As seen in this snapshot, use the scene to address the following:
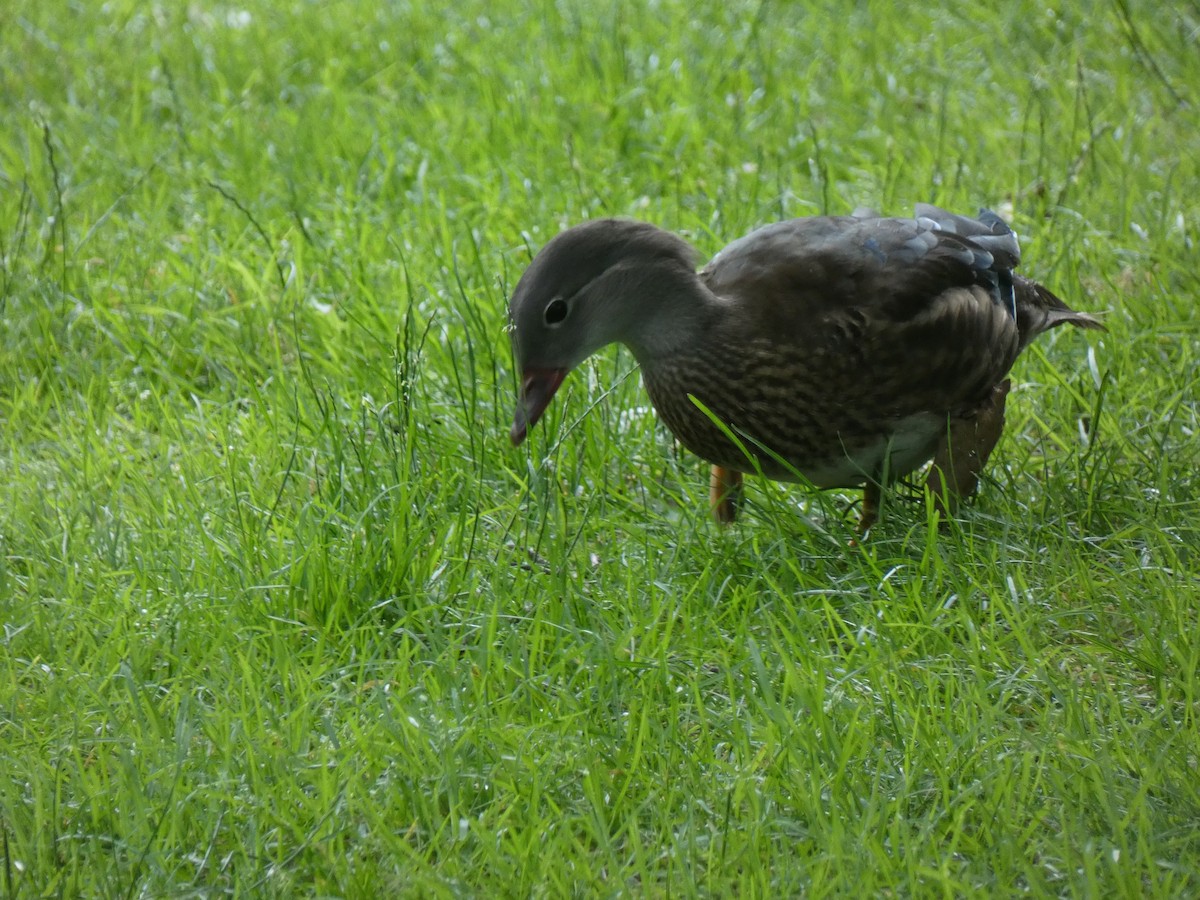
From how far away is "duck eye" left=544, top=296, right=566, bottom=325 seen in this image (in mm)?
3500

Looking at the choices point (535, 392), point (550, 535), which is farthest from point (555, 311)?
point (550, 535)

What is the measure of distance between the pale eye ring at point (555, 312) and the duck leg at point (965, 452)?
1016 mm

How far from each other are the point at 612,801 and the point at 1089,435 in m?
1.90

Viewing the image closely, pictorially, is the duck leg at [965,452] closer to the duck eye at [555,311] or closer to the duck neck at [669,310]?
the duck neck at [669,310]

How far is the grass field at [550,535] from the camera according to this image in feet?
8.69

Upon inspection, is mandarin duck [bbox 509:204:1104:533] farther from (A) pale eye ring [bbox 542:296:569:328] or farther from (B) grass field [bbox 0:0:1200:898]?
(B) grass field [bbox 0:0:1200:898]

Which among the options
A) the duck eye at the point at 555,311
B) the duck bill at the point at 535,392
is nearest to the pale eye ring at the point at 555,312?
the duck eye at the point at 555,311

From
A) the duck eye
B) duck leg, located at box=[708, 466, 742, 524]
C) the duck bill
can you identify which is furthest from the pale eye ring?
duck leg, located at box=[708, 466, 742, 524]

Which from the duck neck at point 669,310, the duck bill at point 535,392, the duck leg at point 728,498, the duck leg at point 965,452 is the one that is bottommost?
the duck leg at point 728,498

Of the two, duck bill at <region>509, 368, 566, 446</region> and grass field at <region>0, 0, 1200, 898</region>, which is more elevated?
duck bill at <region>509, 368, 566, 446</region>

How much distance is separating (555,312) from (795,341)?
593mm

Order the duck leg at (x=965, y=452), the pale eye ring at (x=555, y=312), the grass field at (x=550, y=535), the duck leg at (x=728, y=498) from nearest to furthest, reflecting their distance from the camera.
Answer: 1. the grass field at (x=550, y=535)
2. the pale eye ring at (x=555, y=312)
3. the duck leg at (x=965, y=452)
4. the duck leg at (x=728, y=498)

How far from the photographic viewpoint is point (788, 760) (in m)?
2.76

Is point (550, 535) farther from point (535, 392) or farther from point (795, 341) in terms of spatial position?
point (795, 341)
